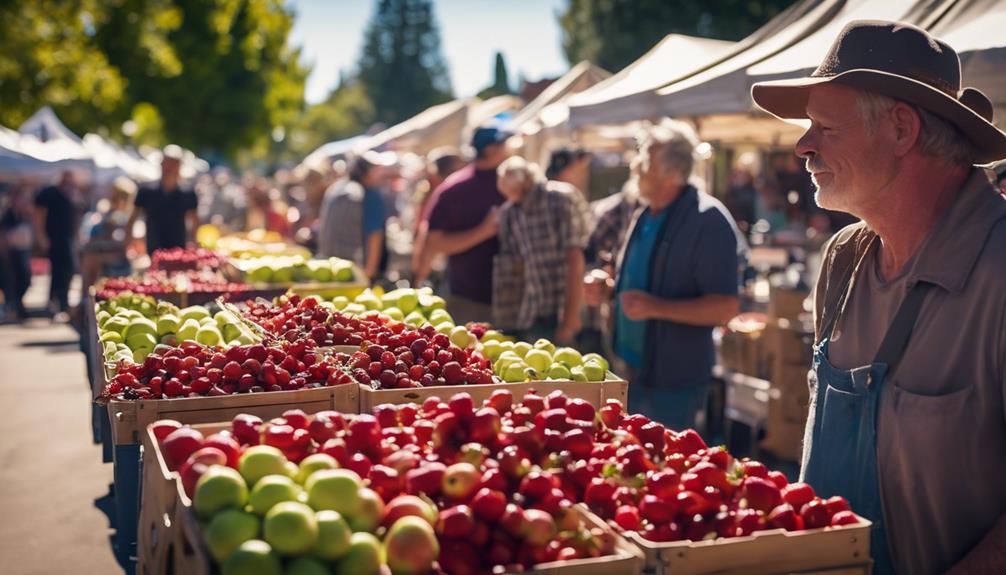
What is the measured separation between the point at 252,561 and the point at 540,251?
4662mm

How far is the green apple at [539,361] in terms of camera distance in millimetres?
3904

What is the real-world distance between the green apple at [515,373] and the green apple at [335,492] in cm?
156

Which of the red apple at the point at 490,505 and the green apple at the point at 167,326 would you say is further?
the green apple at the point at 167,326

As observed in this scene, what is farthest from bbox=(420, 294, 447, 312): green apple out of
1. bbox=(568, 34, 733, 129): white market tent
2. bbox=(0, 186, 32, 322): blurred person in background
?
bbox=(0, 186, 32, 322): blurred person in background

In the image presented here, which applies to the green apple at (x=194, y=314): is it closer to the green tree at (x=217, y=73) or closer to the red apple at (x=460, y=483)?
the red apple at (x=460, y=483)

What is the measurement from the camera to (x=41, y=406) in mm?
9180

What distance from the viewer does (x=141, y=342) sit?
4.50 meters

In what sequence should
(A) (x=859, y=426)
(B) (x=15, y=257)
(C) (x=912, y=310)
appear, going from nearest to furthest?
(C) (x=912, y=310)
(A) (x=859, y=426)
(B) (x=15, y=257)

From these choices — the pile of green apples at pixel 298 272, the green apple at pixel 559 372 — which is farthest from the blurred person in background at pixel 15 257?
the green apple at pixel 559 372

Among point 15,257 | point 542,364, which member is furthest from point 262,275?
point 15,257

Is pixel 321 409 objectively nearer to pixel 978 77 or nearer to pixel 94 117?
pixel 978 77

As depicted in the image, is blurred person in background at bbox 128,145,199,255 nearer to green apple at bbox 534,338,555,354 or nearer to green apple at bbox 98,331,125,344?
green apple at bbox 98,331,125,344

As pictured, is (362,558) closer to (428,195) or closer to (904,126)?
(904,126)

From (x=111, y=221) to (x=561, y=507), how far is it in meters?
13.5
